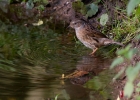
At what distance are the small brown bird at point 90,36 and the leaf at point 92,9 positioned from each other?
3.50 ft

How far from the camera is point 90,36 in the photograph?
8547 millimetres

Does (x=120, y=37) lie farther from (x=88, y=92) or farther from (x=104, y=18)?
(x=88, y=92)

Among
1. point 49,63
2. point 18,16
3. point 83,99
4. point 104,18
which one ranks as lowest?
point 83,99

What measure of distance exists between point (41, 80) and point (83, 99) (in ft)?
3.20

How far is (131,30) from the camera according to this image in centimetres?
789

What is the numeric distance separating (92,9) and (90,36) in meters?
1.63

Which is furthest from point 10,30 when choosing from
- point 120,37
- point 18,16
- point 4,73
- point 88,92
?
point 88,92

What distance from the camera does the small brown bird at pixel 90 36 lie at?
8.17 metres

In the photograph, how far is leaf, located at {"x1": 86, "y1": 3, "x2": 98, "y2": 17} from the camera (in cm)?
1000

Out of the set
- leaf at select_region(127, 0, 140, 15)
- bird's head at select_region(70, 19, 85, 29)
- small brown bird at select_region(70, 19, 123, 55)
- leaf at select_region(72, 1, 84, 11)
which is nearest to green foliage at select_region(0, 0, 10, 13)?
leaf at select_region(72, 1, 84, 11)

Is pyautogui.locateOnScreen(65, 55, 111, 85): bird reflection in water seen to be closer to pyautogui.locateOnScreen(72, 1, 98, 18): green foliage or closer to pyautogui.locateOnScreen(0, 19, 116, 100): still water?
pyautogui.locateOnScreen(0, 19, 116, 100): still water

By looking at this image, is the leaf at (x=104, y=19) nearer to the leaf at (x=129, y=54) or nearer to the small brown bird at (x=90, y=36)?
the small brown bird at (x=90, y=36)

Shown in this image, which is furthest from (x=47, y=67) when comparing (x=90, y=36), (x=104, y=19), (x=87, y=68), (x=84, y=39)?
(x=104, y=19)

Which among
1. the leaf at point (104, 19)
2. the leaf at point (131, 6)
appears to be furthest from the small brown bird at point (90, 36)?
the leaf at point (131, 6)
